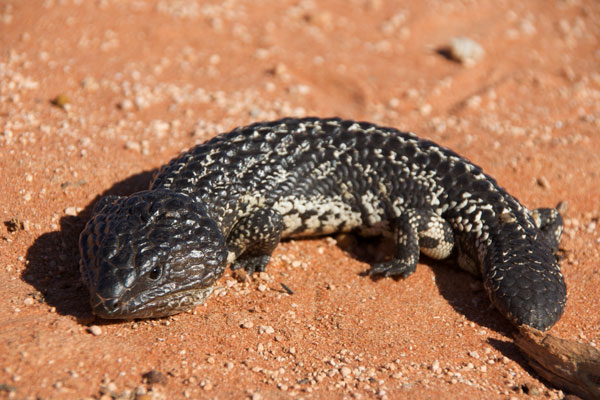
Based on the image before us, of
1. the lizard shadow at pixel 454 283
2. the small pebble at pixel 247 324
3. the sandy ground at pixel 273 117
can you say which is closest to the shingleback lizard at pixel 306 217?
the lizard shadow at pixel 454 283

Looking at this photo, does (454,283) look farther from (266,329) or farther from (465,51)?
(465,51)

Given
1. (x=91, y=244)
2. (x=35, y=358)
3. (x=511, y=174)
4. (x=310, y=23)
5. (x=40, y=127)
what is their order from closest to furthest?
(x=35, y=358)
(x=91, y=244)
(x=40, y=127)
(x=511, y=174)
(x=310, y=23)

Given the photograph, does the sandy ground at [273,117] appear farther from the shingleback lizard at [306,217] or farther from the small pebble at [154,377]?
the shingleback lizard at [306,217]

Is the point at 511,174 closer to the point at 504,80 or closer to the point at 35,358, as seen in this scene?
the point at 504,80

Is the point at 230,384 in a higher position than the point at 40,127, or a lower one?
lower

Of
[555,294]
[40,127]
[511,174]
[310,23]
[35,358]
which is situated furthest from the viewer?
[310,23]

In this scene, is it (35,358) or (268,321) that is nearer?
(35,358)

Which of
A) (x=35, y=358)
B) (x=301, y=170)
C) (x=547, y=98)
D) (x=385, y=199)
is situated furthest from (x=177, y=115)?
(x=547, y=98)

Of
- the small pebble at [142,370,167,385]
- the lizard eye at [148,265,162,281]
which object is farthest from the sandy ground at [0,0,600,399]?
the lizard eye at [148,265,162,281]
